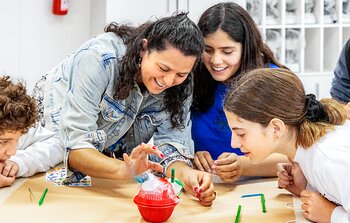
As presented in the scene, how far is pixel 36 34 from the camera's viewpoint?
10.3 ft

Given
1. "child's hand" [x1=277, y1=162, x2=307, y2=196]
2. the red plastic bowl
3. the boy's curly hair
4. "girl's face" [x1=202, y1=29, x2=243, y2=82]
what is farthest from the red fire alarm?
the red plastic bowl

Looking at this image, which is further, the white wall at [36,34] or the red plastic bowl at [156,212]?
the white wall at [36,34]

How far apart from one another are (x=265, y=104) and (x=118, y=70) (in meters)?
0.48

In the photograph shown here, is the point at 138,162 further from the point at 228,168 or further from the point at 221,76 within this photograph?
the point at 221,76

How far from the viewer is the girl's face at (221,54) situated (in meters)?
1.76

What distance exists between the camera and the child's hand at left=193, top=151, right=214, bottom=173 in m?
1.70

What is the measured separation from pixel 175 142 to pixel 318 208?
552 mm

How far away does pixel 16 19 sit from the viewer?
3.00 metres

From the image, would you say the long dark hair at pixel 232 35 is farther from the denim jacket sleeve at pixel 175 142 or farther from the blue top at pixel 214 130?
the denim jacket sleeve at pixel 175 142

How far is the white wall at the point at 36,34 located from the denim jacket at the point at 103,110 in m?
1.22

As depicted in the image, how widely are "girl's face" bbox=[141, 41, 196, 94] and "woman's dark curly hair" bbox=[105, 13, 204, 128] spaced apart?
0.01 meters

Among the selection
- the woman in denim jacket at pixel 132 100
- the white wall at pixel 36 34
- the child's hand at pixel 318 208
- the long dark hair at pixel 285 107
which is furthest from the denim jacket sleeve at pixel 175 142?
the white wall at pixel 36 34

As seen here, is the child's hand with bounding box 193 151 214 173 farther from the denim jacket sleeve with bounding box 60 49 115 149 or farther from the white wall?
the white wall

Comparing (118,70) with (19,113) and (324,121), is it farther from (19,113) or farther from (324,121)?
(324,121)
